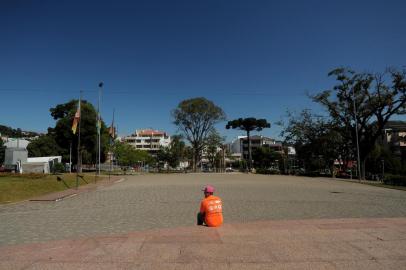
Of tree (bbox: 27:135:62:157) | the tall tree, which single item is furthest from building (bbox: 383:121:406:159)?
tree (bbox: 27:135:62:157)

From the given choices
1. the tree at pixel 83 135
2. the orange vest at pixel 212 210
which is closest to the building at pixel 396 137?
the tree at pixel 83 135

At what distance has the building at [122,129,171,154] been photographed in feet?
484

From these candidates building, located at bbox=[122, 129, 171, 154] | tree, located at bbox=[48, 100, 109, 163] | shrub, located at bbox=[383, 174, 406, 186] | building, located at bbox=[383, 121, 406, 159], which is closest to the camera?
shrub, located at bbox=[383, 174, 406, 186]

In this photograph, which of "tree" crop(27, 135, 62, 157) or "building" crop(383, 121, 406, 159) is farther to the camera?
"building" crop(383, 121, 406, 159)

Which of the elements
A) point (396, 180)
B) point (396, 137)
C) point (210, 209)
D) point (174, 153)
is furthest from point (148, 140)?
point (210, 209)

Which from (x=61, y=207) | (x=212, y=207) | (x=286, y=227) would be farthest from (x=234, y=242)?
(x=61, y=207)

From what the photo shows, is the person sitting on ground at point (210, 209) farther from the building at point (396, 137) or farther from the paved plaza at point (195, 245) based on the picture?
the building at point (396, 137)

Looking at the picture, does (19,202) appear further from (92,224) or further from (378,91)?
(378,91)

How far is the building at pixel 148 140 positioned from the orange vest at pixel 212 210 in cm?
13719

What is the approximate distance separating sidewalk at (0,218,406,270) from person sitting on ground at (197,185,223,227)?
0.67 feet

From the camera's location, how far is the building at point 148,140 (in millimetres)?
147500

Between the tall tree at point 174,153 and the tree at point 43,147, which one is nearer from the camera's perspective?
the tree at point 43,147

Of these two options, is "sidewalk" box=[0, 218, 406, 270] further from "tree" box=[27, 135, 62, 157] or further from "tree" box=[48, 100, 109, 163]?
"tree" box=[27, 135, 62, 157]

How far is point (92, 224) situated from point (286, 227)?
5.54 metres
